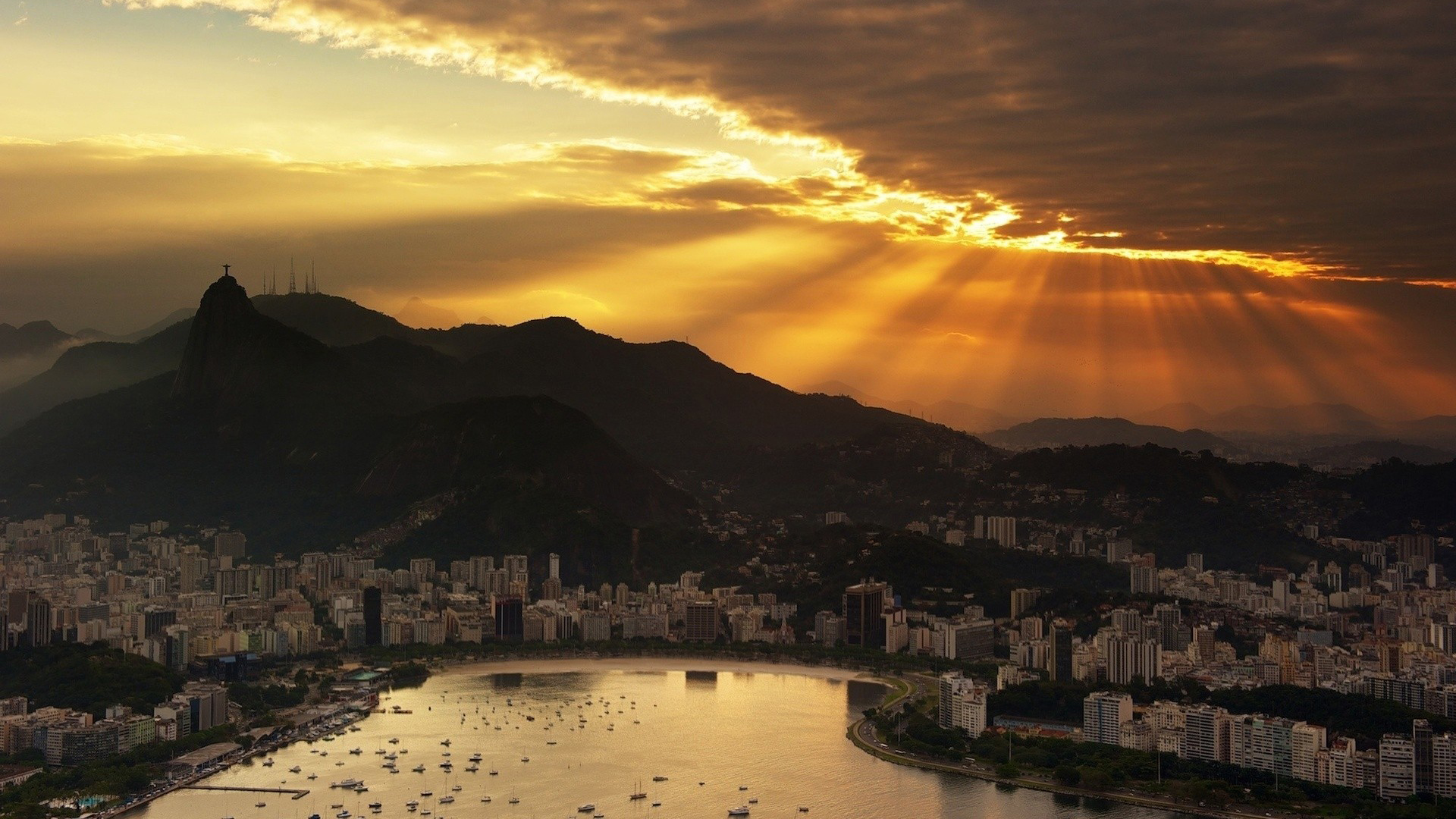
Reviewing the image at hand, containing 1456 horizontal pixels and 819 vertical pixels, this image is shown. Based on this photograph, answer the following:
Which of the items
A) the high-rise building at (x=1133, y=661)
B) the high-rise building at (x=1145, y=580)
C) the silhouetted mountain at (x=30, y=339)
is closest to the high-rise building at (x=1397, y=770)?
the high-rise building at (x=1133, y=661)

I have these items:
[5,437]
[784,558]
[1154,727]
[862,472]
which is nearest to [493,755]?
[1154,727]

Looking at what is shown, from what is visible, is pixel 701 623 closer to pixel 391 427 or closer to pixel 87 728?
pixel 87 728

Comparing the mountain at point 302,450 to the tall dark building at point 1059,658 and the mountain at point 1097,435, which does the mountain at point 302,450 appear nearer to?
the tall dark building at point 1059,658

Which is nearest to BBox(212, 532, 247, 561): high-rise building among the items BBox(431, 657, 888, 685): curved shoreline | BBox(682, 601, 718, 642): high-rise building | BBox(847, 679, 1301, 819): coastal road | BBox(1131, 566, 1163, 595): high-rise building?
BBox(431, 657, 888, 685): curved shoreline

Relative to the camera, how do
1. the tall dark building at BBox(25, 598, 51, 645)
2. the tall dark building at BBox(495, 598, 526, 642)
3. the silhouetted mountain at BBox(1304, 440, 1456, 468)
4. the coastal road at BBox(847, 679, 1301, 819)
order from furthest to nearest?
the silhouetted mountain at BBox(1304, 440, 1456, 468), the tall dark building at BBox(495, 598, 526, 642), the tall dark building at BBox(25, 598, 51, 645), the coastal road at BBox(847, 679, 1301, 819)

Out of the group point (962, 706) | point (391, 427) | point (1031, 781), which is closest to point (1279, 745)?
point (1031, 781)

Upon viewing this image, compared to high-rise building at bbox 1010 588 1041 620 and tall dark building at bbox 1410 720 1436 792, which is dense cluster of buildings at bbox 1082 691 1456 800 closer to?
tall dark building at bbox 1410 720 1436 792
